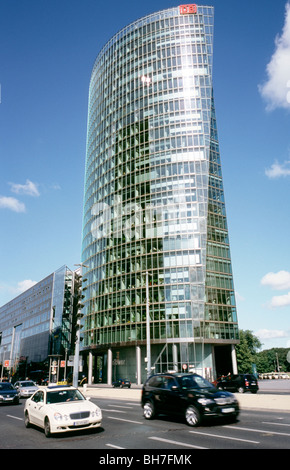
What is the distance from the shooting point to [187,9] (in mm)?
68812

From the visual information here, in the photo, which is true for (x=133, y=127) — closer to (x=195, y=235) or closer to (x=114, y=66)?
(x=114, y=66)

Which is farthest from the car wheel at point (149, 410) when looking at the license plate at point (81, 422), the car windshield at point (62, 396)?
the license plate at point (81, 422)

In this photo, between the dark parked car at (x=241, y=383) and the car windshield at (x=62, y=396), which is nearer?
the car windshield at (x=62, y=396)

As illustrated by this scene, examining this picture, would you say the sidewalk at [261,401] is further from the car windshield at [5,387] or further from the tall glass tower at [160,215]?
the tall glass tower at [160,215]

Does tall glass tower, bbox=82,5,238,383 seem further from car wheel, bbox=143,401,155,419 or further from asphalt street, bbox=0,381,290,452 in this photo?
asphalt street, bbox=0,381,290,452

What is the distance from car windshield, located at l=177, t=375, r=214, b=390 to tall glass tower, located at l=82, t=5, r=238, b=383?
134ft

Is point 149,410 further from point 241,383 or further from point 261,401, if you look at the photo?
point 241,383

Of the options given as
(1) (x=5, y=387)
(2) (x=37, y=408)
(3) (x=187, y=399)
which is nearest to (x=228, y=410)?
(3) (x=187, y=399)

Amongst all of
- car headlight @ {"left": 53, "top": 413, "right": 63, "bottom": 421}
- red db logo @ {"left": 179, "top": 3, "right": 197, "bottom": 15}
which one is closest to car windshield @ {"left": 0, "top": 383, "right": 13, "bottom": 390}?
car headlight @ {"left": 53, "top": 413, "right": 63, "bottom": 421}

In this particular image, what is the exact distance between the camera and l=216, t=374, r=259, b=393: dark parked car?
93.9 feet

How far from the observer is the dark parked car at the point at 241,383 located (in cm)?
Result: 2862

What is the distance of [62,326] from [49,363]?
339 inches

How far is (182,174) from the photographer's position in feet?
197

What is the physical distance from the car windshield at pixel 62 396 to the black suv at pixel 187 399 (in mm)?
3125
